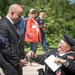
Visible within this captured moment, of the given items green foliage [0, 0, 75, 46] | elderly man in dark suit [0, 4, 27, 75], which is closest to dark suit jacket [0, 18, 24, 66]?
elderly man in dark suit [0, 4, 27, 75]

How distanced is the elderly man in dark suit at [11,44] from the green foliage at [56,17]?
15.3m

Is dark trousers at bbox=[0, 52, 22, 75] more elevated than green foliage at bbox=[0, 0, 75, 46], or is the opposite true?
dark trousers at bbox=[0, 52, 22, 75]

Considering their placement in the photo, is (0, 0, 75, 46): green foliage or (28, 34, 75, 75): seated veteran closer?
(28, 34, 75, 75): seated veteran

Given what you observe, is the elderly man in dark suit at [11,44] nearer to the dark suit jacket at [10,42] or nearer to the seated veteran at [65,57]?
the dark suit jacket at [10,42]

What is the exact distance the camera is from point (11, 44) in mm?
5418

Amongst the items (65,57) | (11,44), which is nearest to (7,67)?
(11,44)

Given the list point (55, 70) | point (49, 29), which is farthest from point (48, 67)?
point (49, 29)

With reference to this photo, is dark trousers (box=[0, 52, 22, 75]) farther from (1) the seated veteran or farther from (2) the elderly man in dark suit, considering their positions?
(1) the seated veteran

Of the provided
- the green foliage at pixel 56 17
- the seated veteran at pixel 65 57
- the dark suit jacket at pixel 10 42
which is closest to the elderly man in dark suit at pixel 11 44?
the dark suit jacket at pixel 10 42

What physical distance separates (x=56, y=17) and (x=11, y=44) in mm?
18161

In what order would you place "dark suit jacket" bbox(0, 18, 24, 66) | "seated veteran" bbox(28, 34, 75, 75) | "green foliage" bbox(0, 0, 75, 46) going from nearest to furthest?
"dark suit jacket" bbox(0, 18, 24, 66) < "seated veteran" bbox(28, 34, 75, 75) < "green foliage" bbox(0, 0, 75, 46)

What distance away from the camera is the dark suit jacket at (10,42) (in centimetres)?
530

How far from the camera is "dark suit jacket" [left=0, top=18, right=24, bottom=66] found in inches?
209

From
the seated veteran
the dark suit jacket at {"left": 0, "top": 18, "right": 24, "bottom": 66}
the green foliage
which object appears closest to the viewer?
the dark suit jacket at {"left": 0, "top": 18, "right": 24, "bottom": 66}
